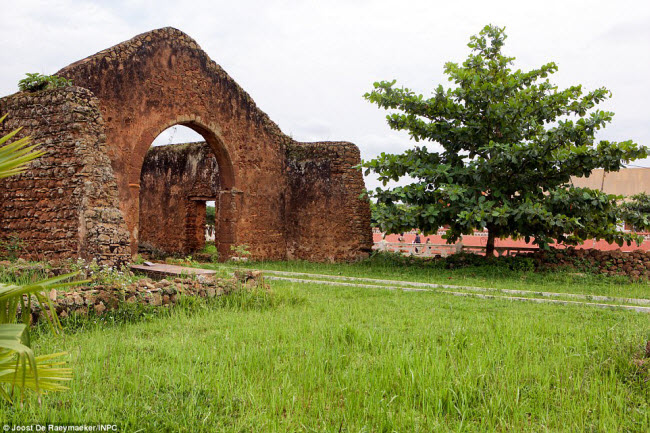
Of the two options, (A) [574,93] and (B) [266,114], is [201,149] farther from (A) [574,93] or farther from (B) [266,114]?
(A) [574,93]

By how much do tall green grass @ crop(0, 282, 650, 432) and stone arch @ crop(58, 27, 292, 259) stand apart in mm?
5814

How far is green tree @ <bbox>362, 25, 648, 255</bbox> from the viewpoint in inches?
367

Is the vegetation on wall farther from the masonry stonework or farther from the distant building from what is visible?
the distant building

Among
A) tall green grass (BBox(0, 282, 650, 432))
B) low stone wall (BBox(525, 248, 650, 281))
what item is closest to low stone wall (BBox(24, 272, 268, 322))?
tall green grass (BBox(0, 282, 650, 432))

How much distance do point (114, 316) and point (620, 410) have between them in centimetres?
429

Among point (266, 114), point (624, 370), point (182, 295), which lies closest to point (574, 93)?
point (266, 114)

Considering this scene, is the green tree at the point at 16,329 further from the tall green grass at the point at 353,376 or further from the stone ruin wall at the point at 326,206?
the stone ruin wall at the point at 326,206

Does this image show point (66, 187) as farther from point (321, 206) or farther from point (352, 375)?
point (321, 206)

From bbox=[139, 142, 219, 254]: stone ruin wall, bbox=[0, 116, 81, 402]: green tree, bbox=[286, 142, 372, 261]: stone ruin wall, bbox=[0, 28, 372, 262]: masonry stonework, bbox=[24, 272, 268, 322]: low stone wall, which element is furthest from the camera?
bbox=[139, 142, 219, 254]: stone ruin wall

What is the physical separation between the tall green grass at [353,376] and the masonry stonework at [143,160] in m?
3.75

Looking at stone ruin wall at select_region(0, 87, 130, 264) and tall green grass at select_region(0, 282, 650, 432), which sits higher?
stone ruin wall at select_region(0, 87, 130, 264)

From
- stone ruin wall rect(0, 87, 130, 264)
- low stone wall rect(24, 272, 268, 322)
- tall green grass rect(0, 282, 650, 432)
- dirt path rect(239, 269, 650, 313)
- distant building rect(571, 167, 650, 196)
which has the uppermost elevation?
distant building rect(571, 167, 650, 196)

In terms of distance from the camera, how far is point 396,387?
2.88 meters

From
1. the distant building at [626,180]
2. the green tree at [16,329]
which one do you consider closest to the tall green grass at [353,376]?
the green tree at [16,329]
